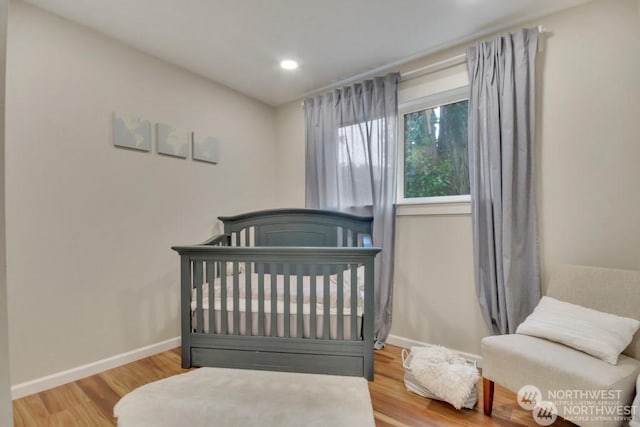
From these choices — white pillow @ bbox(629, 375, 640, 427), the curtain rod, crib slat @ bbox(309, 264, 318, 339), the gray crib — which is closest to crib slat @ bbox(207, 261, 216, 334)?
the gray crib

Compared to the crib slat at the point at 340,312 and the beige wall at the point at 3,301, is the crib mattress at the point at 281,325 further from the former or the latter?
the beige wall at the point at 3,301

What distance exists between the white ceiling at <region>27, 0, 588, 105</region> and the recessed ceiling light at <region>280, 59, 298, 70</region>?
52mm

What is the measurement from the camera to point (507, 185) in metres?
1.92

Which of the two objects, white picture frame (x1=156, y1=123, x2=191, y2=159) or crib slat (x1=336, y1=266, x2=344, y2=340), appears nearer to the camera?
crib slat (x1=336, y1=266, x2=344, y2=340)

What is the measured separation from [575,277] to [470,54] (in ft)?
5.08

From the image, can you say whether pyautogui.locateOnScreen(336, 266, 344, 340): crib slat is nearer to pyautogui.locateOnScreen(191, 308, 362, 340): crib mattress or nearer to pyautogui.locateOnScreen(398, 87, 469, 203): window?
pyautogui.locateOnScreen(191, 308, 362, 340): crib mattress

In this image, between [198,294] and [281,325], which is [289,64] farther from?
[281,325]

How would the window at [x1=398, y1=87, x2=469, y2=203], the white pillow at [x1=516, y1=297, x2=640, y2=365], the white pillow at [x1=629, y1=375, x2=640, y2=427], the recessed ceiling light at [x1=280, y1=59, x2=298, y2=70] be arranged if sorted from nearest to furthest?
1. the white pillow at [x1=629, y1=375, x2=640, y2=427]
2. the white pillow at [x1=516, y1=297, x2=640, y2=365]
3. the window at [x1=398, y1=87, x2=469, y2=203]
4. the recessed ceiling light at [x1=280, y1=59, x2=298, y2=70]

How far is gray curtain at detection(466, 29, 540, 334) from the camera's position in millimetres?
1904

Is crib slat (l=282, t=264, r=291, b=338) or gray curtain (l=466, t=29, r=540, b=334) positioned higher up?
gray curtain (l=466, t=29, r=540, b=334)

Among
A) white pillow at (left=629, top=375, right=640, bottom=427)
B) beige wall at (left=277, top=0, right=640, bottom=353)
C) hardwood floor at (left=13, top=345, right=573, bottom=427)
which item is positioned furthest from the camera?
beige wall at (left=277, top=0, right=640, bottom=353)

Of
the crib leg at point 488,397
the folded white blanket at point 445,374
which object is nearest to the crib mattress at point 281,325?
the folded white blanket at point 445,374

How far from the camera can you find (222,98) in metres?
2.89

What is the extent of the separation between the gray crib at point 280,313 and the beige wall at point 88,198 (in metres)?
0.68
